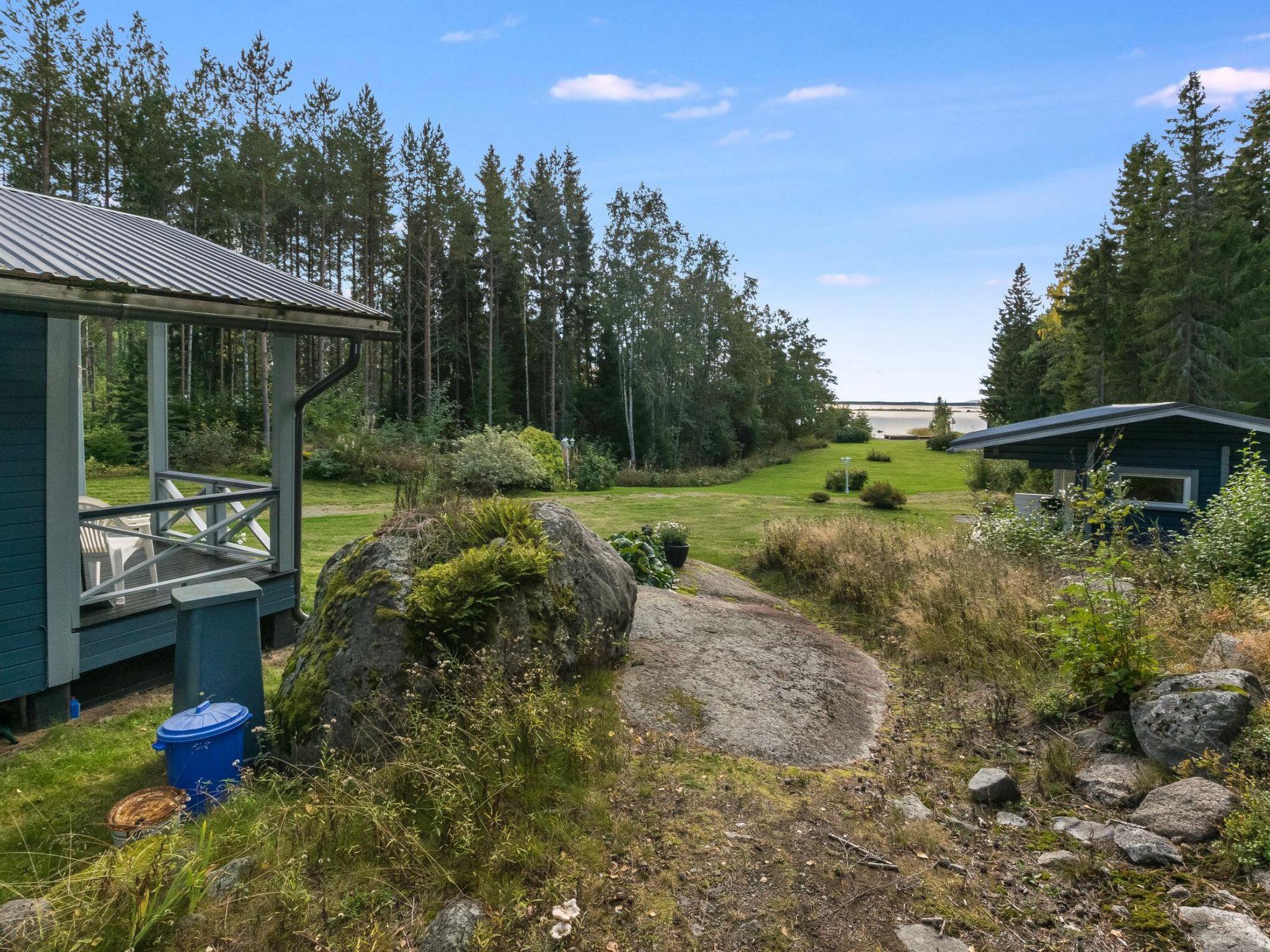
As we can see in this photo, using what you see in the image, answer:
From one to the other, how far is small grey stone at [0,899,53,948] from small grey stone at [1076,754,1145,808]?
4799 mm

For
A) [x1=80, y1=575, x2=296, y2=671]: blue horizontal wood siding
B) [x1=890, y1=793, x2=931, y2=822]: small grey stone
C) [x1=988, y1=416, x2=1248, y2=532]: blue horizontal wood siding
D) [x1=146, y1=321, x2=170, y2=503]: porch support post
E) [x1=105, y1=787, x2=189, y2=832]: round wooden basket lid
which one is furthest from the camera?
[x1=988, y1=416, x2=1248, y2=532]: blue horizontal wood siding

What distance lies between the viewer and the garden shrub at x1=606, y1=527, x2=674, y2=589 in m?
8.22

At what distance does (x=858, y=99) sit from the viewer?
870 centimetres

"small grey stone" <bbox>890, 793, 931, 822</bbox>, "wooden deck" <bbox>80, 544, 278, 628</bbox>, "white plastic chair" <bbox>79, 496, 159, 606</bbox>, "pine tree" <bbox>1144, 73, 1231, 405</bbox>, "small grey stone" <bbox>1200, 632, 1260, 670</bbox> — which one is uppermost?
"pine tree" <bbox>1144, 73, 1231, 405</bbox>

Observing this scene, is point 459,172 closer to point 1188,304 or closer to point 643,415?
point 643,415

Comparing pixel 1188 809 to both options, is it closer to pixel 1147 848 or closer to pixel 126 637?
pixel 1147 848

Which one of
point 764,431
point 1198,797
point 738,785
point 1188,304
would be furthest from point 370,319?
point 764,431

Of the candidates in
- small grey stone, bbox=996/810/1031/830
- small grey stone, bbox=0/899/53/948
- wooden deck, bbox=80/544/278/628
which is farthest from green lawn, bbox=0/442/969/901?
small grey stone, bbox=996/810/1031/830

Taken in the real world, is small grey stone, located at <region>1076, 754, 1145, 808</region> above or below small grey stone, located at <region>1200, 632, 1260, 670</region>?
below

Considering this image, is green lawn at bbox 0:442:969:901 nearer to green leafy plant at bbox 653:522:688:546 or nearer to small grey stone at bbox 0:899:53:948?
small grey stone at bbox 0:899:53:948

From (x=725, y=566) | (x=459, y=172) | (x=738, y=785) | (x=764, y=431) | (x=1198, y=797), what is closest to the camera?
(x=1198, y=797)

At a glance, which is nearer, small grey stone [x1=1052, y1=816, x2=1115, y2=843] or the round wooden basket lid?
the round wooden basket lid

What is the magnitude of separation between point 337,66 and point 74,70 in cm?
883

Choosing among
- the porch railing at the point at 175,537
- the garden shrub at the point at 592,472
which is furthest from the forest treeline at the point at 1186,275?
the porch railing at the point at 175,537
